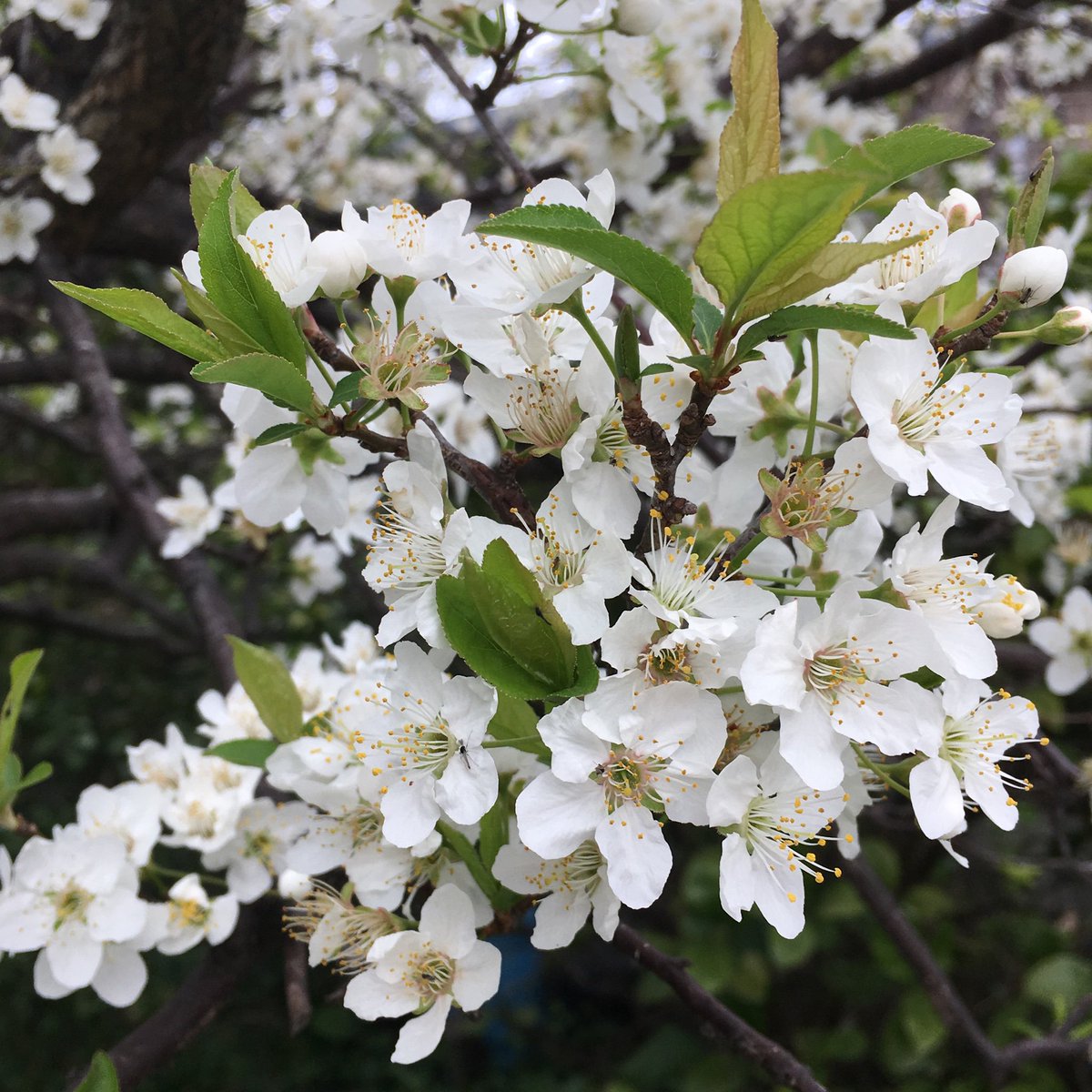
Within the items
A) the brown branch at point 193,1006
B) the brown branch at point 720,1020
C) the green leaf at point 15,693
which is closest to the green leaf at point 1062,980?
the brown branch at point 720,1020

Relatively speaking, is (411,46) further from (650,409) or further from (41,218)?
(650,409)

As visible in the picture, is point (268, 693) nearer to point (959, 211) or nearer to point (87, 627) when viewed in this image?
point (959, 211)

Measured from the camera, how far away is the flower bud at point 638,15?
4.67 ft

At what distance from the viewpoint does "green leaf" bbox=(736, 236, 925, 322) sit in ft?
1.96

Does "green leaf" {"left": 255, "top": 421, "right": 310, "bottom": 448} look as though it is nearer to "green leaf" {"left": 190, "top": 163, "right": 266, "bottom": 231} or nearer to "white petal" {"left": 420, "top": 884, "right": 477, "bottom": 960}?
"green leaf" {"left": 190, "top": 163, "right": 266, "bottom": 231}

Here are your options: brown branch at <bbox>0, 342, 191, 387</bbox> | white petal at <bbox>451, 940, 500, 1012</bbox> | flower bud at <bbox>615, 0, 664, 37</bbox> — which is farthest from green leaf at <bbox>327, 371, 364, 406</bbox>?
brown branch at <bbox>0, 342, 191, 387</bbox>

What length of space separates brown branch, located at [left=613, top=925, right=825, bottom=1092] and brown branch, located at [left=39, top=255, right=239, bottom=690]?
3.29 feet

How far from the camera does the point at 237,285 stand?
71 cm

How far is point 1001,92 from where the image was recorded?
184 inches

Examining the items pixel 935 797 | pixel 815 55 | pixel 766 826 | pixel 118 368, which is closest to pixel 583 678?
pixel 766 826

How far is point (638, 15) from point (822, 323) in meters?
1.06

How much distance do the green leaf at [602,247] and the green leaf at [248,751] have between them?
67 centimetres

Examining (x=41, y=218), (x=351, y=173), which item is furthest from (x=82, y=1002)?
(x=351, y=173)

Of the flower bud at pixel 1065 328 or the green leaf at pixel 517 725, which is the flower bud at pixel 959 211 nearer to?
the flower bud at pixel 1065 328
